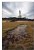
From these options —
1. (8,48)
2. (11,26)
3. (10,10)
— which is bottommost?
(8,48)

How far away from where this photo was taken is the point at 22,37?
3.20 meters

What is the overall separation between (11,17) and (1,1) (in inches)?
9.8

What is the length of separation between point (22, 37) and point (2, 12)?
0.43 meters

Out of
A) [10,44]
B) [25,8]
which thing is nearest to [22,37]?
[10,44]

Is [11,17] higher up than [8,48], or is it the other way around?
[11,17]

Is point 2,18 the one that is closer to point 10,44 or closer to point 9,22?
point 9,22

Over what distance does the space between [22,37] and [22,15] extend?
0.96 ft

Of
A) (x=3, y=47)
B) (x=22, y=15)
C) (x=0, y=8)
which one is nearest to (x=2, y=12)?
(x=0, y=8)

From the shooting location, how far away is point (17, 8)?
3184mm

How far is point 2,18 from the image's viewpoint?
10.4 ft

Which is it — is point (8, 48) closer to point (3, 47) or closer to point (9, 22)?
point (3, 47)

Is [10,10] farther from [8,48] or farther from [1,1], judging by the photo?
[8,48]

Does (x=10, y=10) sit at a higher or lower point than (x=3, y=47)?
higher

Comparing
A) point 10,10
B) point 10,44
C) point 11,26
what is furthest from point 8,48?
point 10,10
